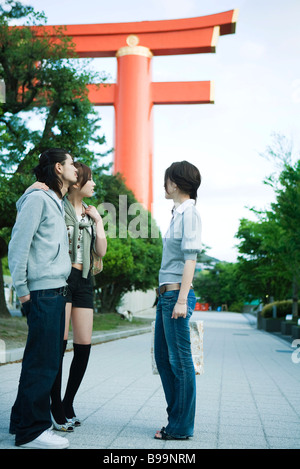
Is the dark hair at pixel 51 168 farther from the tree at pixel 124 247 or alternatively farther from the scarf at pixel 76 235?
the tree at pixel 124 247

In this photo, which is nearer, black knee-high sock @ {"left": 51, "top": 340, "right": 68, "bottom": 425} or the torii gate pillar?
black knee-high sock @ {"left": 51, "top": 340, "right": 68, "bottom": 425}

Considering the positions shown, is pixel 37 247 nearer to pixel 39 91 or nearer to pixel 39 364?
pixel 39 364

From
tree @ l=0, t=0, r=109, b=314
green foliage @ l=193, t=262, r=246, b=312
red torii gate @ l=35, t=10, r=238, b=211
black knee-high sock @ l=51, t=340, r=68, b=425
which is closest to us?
black knee-high sock @ l=51, t=340, r=68, b=425

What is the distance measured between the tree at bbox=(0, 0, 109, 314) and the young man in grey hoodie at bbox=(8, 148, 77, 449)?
30.2 feet

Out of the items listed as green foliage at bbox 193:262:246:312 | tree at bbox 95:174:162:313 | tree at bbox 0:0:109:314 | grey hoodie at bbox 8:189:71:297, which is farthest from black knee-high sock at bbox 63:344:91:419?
green foliage at bbox 193:262:246:312

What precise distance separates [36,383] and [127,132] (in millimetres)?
28221

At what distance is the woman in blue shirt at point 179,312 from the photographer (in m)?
3.66

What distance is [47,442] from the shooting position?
3.26 metres

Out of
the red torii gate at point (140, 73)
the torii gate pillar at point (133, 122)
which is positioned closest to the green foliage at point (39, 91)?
the red torii gate at point (140, 73)

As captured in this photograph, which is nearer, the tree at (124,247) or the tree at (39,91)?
the tree at (39,91)

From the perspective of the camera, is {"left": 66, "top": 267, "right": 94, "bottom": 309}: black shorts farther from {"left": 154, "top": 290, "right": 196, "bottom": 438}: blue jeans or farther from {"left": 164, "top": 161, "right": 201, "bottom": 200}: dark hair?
{"left": 164, "top": 161, "right": 201, "bottom": 200}: dark hair

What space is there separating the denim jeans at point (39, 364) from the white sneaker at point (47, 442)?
0.02 m

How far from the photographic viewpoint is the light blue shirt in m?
3.67

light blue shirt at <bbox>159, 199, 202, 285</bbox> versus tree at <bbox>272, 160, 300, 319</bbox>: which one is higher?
tree at <bbox>272, 160, 300, 319</bbox>
